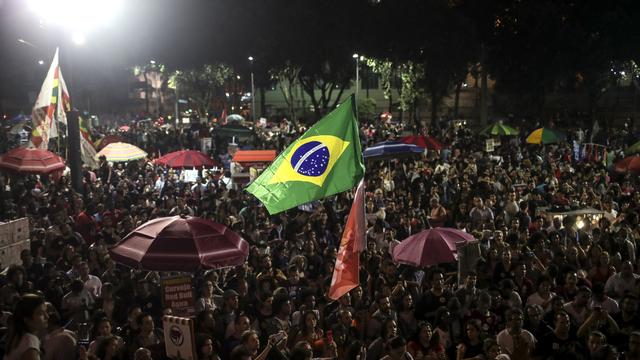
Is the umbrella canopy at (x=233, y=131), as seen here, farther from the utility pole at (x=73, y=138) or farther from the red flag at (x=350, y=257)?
the red flag at (x=350, y=257)

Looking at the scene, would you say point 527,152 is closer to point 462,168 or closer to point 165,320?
point 462,168

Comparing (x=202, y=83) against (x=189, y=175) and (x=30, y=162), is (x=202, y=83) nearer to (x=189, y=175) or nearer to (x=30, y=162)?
(x=189, y=175)

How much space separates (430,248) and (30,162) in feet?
32.5

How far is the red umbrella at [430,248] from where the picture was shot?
10.4m

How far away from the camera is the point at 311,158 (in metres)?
8.48

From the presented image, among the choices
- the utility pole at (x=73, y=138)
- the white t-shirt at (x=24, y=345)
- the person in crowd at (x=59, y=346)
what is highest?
the utility pole at (x=73, y=138)

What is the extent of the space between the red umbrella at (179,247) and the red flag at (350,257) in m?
1.78

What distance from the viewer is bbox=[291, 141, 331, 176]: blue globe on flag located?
8438 millimetres

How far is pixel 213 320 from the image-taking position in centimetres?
795

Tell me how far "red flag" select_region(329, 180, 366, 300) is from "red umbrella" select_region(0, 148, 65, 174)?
1045 cm

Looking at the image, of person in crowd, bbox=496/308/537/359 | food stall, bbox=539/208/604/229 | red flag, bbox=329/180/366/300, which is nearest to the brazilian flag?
red flag, bbox=329/180/366/300

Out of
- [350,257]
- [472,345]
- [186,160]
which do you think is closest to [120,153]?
[186,160]

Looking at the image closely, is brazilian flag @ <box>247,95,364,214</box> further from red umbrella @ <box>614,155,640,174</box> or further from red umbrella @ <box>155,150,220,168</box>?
red umbrella @ <box>614,155,640,174</box>


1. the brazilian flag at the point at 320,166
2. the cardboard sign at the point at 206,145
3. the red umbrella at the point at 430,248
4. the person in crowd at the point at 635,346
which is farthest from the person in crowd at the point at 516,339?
the cardboard sign at the point at 206,145
